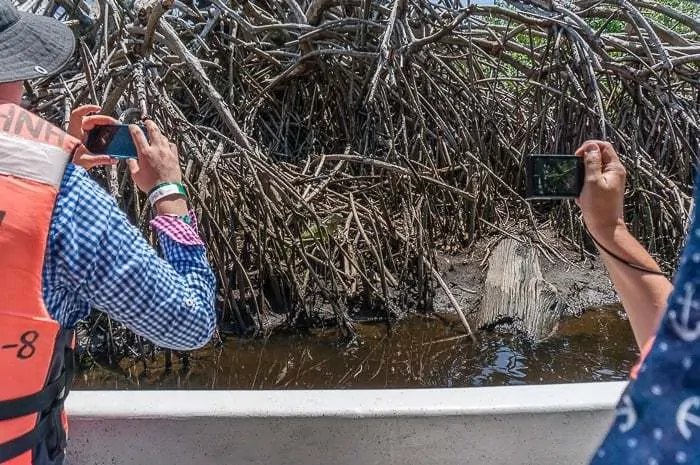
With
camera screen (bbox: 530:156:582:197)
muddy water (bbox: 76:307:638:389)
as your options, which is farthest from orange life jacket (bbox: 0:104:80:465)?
muddy water (bbox: 76:307:638:389)

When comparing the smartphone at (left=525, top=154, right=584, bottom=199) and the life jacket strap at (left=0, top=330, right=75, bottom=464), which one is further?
Answer: the smartphone at (left=525, top=154, right=584, bottom=199)

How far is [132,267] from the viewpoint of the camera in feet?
3.02

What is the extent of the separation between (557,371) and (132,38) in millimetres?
2358

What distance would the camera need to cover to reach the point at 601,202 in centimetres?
102

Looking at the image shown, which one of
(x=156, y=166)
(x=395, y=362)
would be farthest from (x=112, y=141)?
(x=395, y=362)

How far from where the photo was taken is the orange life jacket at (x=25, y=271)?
2.81ft

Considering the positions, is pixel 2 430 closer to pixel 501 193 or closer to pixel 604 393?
pixel 604 393

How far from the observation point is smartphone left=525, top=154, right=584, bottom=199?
107cm

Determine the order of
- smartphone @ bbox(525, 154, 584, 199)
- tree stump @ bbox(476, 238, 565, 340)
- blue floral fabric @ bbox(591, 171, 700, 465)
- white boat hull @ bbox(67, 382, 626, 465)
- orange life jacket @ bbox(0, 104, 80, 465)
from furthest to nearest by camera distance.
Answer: tree stump @ bbox(476, 238, 565, 340), white boat hull @ bbox(67, 382, 626, 465), smartphone @ bbox(525, 154, 584, 199), orange life jacket @ bbox(0, 104, 80, 465), blue floral fabric @ bbox(591, 171, 700, 465)

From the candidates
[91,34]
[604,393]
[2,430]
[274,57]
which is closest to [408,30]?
[274,57]

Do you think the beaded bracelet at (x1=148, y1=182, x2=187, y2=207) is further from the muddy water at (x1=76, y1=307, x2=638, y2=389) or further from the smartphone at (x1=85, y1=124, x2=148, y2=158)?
the muddy water at (x1=76, y1=307, x2=638, y2=389)

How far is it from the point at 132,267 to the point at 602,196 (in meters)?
0.59

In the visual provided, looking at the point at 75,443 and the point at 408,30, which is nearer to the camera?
the point at 75,443

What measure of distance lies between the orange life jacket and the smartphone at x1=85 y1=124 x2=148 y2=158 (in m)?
0.18
